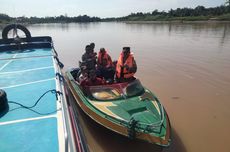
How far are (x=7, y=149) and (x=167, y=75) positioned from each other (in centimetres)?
807

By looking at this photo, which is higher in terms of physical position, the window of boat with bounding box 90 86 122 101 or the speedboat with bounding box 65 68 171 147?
the window of boat with bounding box 90 86 122 101

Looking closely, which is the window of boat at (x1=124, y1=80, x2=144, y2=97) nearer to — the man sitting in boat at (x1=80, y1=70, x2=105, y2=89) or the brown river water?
the man sitting in boat at (x1=80, y1=70, x2=105, y2=89)

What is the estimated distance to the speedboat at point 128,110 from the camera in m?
4.02

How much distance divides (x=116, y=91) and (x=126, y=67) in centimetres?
87

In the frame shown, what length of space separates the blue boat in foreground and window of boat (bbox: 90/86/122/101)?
2.53 feet

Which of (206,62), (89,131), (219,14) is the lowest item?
(89,131)

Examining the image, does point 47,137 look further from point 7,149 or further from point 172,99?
point 172,99

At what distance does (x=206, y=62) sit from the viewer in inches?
469

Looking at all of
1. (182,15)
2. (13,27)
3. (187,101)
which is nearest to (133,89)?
(187,101)

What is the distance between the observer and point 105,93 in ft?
17.4

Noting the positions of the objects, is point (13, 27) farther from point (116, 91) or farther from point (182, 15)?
point (182, 15)

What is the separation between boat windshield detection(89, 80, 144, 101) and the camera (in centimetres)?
518

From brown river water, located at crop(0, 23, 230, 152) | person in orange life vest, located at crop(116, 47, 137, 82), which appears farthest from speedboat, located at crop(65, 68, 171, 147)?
person in orange life vest, located at crop(116, 47, 137, 82)

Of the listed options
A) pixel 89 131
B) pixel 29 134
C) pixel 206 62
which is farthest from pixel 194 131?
pixel 206 62
